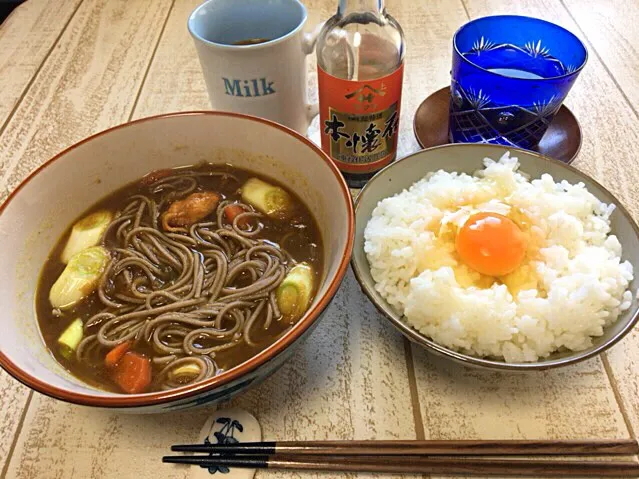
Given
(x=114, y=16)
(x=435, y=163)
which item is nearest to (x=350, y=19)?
(x=435, y=163)

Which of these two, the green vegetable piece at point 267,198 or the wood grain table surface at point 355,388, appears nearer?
the wood grain table surface at point 355,388

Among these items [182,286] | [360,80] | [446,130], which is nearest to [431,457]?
[182,286]

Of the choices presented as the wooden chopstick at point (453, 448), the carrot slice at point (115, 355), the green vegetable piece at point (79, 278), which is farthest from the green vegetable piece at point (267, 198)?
the wooden chopstick at point (453, 448)

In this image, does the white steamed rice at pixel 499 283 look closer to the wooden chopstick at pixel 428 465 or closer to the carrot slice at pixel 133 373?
the wooden chopstick at pixel 428 465

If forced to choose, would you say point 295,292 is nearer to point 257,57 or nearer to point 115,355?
point 115,355

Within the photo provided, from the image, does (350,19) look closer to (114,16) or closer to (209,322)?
A: (209,322)
